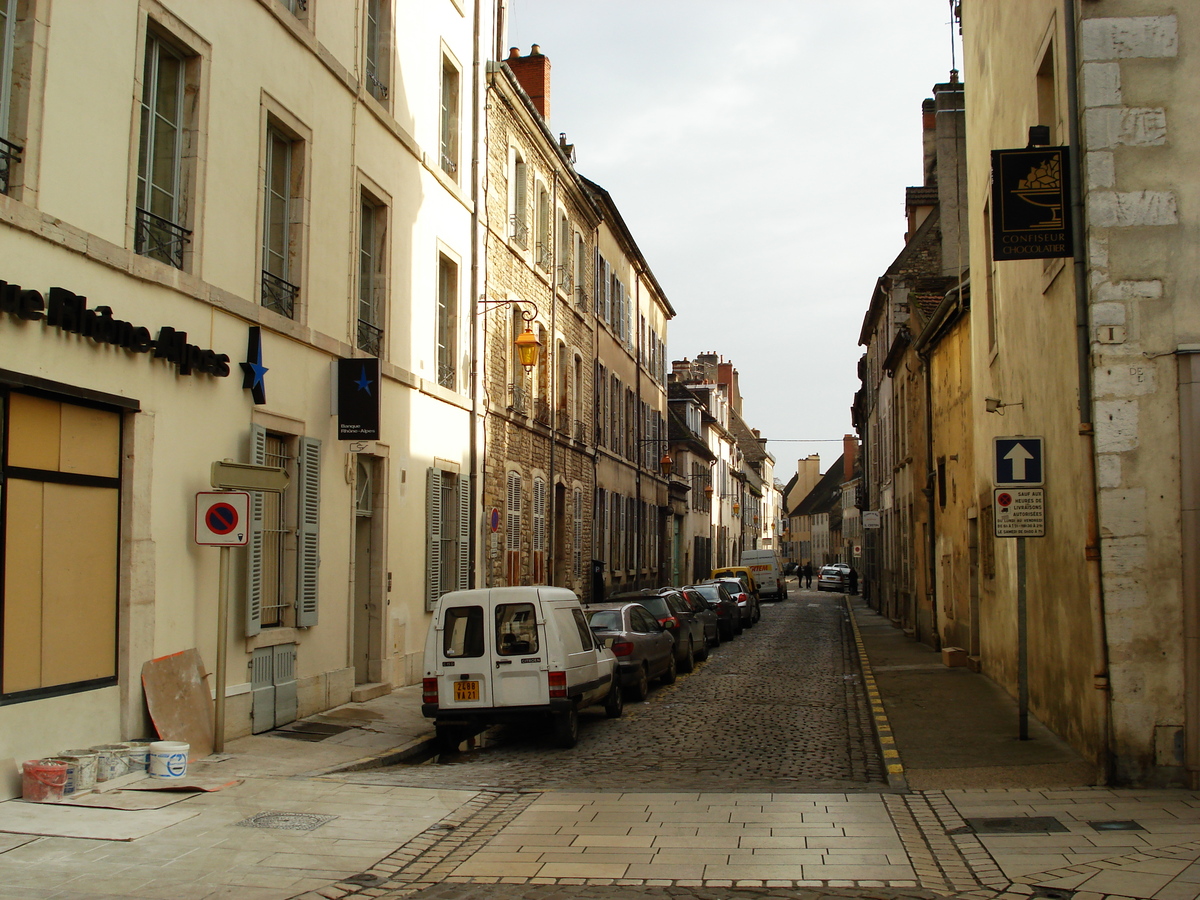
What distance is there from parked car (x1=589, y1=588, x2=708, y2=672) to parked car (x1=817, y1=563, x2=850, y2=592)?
A: 41.6 meters

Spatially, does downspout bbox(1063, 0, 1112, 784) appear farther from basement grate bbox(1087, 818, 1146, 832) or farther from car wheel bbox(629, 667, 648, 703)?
car wheel bbox(629, 667, 648, 703)

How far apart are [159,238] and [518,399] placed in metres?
12.2

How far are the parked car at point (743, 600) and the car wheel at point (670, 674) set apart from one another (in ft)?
37.5

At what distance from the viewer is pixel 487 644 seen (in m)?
12.1

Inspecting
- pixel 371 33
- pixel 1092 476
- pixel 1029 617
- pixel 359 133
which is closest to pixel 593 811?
pixel 1092 476

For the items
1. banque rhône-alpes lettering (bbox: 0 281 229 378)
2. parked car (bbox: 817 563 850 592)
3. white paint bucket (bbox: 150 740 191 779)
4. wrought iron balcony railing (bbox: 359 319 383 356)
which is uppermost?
wrought iron balcony railing (bbox: 359 319 383 356)

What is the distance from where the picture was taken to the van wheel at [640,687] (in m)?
15.9

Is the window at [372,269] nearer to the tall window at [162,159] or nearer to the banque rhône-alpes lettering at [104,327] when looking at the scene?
the banque rhône-alpes lettering at [104,327]

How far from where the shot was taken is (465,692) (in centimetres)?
1191

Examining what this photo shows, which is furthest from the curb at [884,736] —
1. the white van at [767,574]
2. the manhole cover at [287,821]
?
the white van at [767,574]

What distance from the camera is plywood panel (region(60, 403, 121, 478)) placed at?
366 inches

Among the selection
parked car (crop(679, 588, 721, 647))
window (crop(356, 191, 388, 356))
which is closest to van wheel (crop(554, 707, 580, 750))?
window (crop(356, 191, 388, 356))

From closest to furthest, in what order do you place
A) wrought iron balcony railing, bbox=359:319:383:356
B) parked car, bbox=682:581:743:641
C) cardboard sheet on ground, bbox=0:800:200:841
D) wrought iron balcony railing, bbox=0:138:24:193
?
cardboard sheet on ground, bbox=0:800:200:841
wrought iron balcony railing, bbox=0:138:24:193
wrought iron balcony railing, bbox=359:319:383:356
parked car, bbox=682:581:743:641

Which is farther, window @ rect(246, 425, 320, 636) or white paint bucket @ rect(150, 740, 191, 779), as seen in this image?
window @ rect(246, 425, 320, 636)
